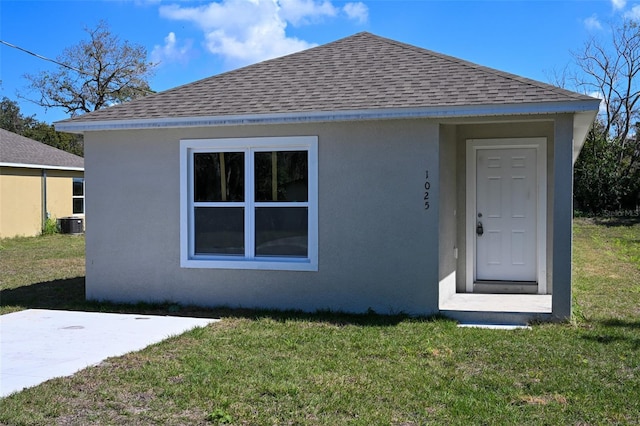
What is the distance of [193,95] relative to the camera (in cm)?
1001

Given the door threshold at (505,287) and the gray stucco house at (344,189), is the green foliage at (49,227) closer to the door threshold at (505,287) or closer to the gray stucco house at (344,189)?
the gray stucco house at (344,189)

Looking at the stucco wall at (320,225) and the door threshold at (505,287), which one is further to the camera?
the door threshold at (505,287)

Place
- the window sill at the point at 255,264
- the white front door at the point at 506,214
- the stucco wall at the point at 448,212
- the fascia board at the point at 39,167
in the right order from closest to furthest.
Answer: the stucco wall at the point at 448,212
the window sill at the point at 255,264
the white front door at the point at 506,214
the fascia board at the point at 39,167

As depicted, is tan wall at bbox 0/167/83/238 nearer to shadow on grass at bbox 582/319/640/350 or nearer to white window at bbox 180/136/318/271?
white window at bbox 180/136/318/271

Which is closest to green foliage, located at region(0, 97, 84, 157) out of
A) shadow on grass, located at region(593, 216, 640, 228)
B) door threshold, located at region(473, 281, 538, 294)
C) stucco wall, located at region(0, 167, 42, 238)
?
stucco wall, located at region(0, 167, 42, 238)

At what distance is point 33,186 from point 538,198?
18.7 metres

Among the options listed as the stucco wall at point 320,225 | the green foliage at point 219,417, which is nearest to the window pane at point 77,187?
the stucco wall at point 320,225

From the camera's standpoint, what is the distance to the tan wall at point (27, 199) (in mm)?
21469

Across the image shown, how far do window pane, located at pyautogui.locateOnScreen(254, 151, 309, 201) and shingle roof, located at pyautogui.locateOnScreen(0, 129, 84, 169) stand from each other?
15234 mm

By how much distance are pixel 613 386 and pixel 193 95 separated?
7.23 meters

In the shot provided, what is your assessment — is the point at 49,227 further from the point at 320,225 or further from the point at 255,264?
the point at 320,225

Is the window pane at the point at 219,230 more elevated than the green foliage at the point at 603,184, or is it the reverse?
the green foliage at the point at 603,184

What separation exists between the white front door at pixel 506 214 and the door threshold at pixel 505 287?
0.24 ft

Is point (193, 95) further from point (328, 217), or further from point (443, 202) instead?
point (443, 202)
